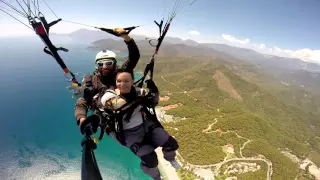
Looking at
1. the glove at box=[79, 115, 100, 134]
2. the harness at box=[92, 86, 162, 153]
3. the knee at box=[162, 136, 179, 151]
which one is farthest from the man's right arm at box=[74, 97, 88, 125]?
the knee at box=[162, 136, 179, 151]

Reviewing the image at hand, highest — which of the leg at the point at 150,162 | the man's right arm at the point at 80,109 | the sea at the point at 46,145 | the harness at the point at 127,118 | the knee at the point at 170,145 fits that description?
the man's right arm at the point at 80,109

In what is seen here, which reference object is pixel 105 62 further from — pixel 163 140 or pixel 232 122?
pixel 232 122

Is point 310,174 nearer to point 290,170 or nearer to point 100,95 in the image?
point 290,170

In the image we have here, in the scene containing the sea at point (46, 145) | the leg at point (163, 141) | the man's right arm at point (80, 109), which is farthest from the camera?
the sea at point (46, 145)

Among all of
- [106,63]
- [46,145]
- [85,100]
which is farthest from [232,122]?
[85,100]

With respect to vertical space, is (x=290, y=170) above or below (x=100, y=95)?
below

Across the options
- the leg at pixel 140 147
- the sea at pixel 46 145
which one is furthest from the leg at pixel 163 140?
the sea at pixel 46 145

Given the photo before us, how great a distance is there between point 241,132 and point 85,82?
3918 cm

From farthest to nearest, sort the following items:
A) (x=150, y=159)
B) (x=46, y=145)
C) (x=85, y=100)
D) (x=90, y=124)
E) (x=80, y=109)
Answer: (x=46, y=145) < (x=150, y=159) < (x=85, y=100) < (x=80, y=109) < (x=90, y=124)

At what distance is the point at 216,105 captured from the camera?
5350 centimetres

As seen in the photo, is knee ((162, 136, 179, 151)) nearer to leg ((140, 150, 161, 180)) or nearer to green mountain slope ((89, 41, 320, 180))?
leg ((140, 150, 161, 180))

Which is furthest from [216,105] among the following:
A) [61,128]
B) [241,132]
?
[61,128]

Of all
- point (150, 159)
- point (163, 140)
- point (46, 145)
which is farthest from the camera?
point (46, 145)

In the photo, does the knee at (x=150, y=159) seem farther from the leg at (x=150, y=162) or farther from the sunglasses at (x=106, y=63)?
the sunglasses at (x=106, y=63)
